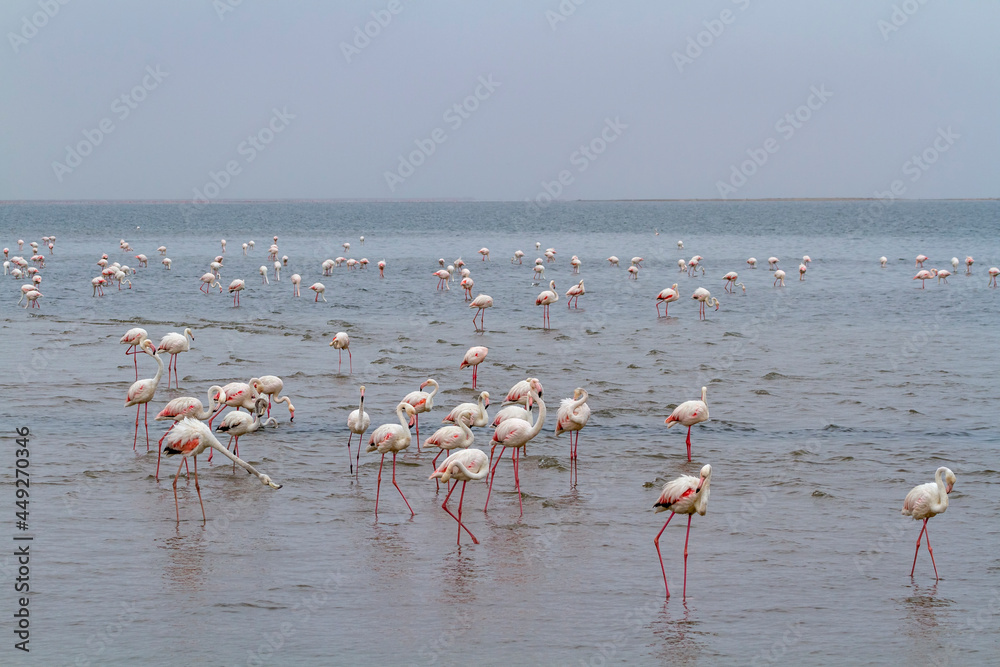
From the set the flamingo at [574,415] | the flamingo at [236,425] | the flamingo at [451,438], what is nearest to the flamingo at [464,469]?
the flamingo at [451,438]

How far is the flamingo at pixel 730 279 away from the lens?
30078 millimetres

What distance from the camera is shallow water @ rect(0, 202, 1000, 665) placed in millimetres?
6523

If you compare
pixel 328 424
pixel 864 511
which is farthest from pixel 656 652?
pixel 328 424

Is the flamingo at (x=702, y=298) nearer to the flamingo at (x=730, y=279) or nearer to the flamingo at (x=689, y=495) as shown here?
the flamingo at (x=730, y=279)

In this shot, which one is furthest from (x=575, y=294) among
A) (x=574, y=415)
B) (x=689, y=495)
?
(x=689, y=495)

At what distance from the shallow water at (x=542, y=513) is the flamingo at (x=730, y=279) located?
8.57 m

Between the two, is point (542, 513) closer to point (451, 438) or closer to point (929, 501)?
point (451, 438)

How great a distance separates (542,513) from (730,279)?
2232 cm

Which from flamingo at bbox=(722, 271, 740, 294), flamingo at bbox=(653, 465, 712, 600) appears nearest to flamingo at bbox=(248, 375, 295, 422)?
flamingo at bbox=(653, 465, 712, 600)

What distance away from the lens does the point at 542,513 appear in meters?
9.10

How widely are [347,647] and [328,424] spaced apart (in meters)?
6.35

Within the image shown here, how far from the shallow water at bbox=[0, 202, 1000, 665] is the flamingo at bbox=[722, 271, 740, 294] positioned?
8575mm

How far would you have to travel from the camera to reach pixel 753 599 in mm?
7109

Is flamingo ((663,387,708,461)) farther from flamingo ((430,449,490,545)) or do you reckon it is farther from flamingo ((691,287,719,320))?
flamingo ((691,287,719,320))
